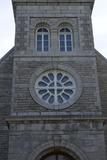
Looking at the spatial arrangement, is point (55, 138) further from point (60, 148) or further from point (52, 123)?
point (52, 123)

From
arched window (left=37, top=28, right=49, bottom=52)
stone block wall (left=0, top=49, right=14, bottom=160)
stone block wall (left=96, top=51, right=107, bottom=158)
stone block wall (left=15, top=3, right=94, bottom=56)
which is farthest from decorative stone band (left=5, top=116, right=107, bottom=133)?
arched window (left=37, top=28, right=49, bottom=52)

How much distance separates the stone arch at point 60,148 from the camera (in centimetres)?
1627

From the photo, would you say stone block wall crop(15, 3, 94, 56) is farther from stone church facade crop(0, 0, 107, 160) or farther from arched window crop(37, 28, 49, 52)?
arched window crop(37, 28, 49, 52)

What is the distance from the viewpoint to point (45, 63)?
18.5m

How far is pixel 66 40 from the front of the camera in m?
19.4

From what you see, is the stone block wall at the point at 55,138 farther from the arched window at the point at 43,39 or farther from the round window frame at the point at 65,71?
the arched window at the point at 43,39

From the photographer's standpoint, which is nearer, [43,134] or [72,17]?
[43,134]

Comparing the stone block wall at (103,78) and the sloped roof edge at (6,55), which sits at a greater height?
the sloped roof edge at (6,55)

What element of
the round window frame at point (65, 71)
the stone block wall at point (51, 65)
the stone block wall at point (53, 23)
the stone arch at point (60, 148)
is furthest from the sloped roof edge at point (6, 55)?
the stone arch at point (60, 148)

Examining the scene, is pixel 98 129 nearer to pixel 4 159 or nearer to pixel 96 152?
pixel 96 152

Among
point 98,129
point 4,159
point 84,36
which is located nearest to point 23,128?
point 4,159

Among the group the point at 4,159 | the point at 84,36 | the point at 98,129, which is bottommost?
the point at 4,159

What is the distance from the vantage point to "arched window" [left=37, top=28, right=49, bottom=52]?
→ 19.2m

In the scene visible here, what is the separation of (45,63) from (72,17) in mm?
2764
